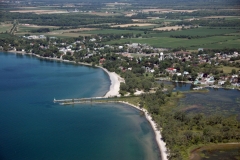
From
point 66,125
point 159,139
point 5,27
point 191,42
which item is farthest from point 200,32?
point 159,139

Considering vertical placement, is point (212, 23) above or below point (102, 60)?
above

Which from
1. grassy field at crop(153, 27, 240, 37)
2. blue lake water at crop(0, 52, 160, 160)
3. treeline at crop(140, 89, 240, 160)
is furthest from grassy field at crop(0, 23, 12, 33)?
treeline at crop(140, 89, 240, 160)

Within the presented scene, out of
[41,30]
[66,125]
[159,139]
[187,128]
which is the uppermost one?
[41,30]

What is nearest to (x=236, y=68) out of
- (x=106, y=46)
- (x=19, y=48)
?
(x=106, y=46)

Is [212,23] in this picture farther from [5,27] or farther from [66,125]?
[66,125]

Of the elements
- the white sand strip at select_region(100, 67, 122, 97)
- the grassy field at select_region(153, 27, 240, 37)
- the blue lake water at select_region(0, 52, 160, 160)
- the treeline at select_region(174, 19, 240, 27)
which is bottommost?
the blue lake water at select_region(0, 52, 160, 160)

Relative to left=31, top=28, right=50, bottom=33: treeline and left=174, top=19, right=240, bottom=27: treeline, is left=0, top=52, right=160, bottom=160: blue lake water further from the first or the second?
left=174, top=19, right=240, bottom=27: treeline

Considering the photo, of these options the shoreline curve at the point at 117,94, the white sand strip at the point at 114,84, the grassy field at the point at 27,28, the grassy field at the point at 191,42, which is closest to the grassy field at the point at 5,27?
the grassy field at the point at 27,28

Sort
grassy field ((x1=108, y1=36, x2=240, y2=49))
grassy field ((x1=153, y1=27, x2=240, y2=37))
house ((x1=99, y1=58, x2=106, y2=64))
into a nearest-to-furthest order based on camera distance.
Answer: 1. house ((x1=99, y1=58, x2=106, y2=64))
2. grassy field ((x1=108, y1=36, x2=240, y2=49))
3. grassy field ((x1=153, y1=27, x2=240, y2=37))

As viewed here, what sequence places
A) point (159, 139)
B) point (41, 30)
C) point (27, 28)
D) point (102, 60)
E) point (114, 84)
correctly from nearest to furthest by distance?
point (159, 139) < point (114, 84) < point (102, 60) < point (41, 30) < point (27, 28)
